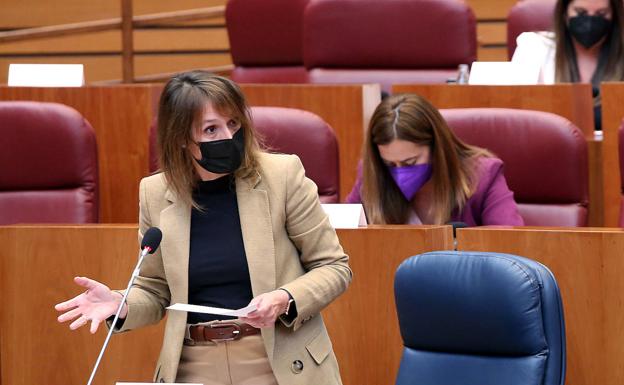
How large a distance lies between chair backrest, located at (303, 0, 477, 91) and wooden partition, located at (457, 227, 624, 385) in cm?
172

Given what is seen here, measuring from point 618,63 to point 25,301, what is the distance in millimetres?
1728

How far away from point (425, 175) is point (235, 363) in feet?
3.25

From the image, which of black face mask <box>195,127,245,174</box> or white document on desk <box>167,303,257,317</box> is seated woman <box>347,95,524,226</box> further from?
white document on desk <box>167,303,257,317</box>

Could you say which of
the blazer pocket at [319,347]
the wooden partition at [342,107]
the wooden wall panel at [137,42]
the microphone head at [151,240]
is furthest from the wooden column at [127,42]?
the microphone head at [151,240]

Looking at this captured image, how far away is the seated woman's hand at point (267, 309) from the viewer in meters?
1.60

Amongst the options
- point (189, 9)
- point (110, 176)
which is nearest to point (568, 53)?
point (110, 176)

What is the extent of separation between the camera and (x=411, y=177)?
2600 mm

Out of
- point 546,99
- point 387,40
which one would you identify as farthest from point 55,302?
point 387,40

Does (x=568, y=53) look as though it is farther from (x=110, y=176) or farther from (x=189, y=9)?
(x=189, y=9)

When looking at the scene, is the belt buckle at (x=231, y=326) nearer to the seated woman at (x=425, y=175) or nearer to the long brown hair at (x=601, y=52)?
the seated woman at (x=425, y=175)

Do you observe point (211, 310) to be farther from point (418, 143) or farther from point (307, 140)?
point (307, 140)

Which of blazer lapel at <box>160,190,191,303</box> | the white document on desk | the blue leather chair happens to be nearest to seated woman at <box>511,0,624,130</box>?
the blue leather chair

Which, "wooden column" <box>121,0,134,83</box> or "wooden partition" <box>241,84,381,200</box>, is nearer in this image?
"wooden partition" <box>241,84,381,200</box>

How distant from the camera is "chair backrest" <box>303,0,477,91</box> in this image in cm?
375
